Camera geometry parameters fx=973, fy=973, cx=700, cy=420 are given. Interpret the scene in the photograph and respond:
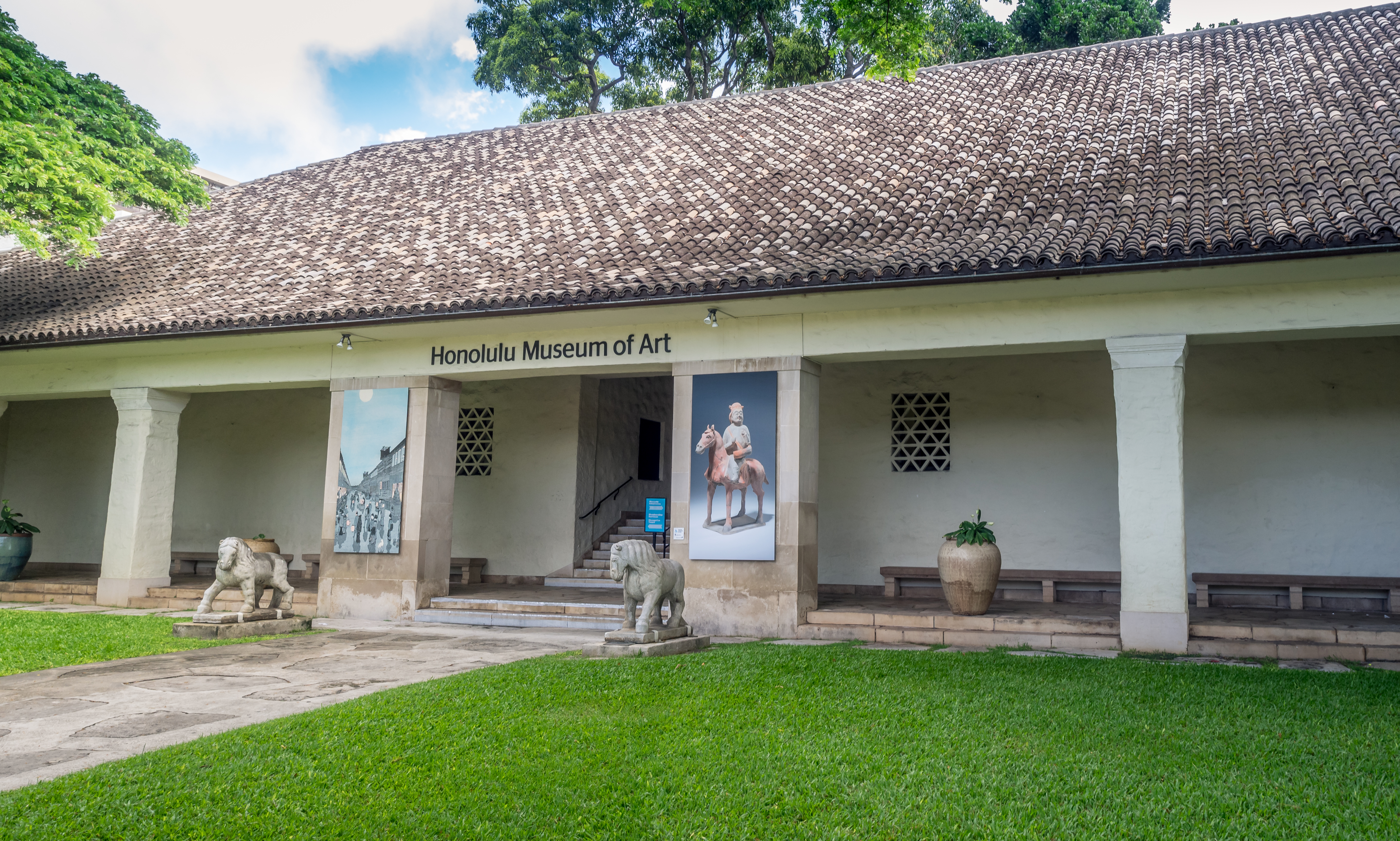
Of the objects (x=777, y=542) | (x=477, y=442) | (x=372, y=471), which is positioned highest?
(x=477, y=442)

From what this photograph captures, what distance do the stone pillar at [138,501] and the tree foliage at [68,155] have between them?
2.17m

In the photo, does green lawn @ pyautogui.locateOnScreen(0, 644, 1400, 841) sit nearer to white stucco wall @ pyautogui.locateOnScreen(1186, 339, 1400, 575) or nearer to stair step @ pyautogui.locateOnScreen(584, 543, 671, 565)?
white stucco wall @ pyautogui.locateOnScreen(1186, 339, 1400, 575)

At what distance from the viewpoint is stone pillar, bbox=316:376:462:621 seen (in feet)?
38.0

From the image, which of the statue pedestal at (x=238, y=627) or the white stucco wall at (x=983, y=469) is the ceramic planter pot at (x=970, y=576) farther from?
the statue pedestal at (x=238, y=627)

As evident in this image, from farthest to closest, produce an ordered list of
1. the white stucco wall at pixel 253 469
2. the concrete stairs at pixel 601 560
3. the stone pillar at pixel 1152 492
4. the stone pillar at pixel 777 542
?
1. the white stucco wall at pixel 253 469
2. the concrete stairs at pixel 601 560
3. the stone pillar at pixel 777 542
4. the stone pillar at pixel 1152 492

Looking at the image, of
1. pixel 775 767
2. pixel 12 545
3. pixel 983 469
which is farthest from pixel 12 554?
pixel 775 767

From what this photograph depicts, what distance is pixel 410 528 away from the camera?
1159cm

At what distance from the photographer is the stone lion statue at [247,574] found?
31.9 ft

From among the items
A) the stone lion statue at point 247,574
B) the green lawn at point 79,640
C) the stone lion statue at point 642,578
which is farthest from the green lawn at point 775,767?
the stone lion statue at point 247,574

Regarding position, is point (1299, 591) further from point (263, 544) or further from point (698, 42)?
point (698, 42)

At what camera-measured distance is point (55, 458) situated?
1738 centimetres

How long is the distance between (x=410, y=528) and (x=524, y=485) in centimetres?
354

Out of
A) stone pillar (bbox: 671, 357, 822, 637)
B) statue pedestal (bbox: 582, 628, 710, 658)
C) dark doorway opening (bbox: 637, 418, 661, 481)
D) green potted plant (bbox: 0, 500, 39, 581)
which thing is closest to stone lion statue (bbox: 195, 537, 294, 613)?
statue pedestal (bbox: 582, 628, 710, 658)

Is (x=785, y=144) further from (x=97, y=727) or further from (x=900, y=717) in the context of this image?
(x=97, y=727)
